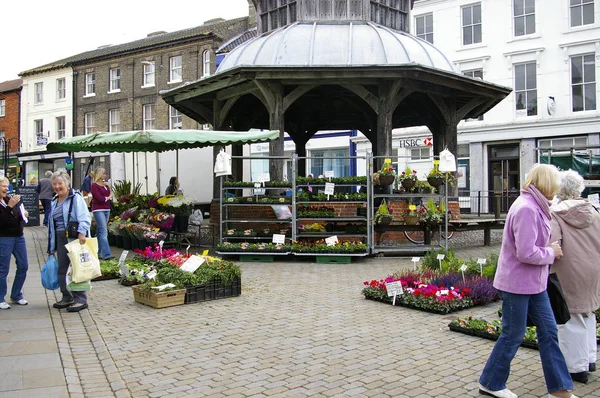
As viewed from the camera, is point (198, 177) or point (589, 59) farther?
point (589, 59)

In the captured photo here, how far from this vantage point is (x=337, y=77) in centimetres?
1370

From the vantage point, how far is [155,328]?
668cm

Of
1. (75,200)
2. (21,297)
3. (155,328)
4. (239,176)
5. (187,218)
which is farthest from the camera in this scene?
(239,176)

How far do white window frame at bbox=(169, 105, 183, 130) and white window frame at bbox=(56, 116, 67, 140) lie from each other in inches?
444

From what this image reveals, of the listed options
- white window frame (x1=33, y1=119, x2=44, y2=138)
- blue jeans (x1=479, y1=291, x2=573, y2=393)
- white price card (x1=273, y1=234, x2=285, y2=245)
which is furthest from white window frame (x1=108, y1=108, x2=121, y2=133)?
blue jeans (x1=479, y1=291, x2=573, y2=393)

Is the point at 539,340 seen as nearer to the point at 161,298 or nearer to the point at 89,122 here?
the point at 161,298

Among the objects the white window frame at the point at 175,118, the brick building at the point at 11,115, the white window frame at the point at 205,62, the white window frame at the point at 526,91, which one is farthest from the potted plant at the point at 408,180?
the brick building at the point at 11,115

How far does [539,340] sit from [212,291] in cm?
502

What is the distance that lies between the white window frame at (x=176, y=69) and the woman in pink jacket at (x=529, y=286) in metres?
35.5

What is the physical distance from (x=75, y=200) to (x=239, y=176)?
11.2 meters

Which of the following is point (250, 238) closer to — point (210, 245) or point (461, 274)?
point (210, 245)

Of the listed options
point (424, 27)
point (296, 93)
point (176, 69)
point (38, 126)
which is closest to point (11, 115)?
point (38, 126)

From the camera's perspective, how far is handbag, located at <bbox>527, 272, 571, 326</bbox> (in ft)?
14.8

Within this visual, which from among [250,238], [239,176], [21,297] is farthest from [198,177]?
[21,297]
